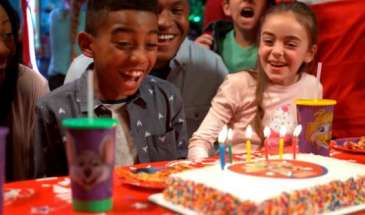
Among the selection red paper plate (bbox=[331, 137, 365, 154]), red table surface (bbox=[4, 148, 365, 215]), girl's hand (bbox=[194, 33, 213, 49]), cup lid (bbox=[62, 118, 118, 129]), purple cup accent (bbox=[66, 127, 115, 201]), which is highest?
girl's hand (bbox=[194, 33, 213, 49])

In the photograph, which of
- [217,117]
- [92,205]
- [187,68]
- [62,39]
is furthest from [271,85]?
[62,39]

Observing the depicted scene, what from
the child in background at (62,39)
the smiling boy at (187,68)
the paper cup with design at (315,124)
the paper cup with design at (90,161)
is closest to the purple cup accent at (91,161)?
the paper cup with design at (90,161)

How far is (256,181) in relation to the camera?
104 centimetres

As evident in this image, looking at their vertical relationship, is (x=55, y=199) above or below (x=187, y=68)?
below

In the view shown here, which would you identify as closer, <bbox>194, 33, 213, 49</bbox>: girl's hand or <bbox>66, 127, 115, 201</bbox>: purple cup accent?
<bbox>66, 127, 115, 201</bbox>: purple cup accent

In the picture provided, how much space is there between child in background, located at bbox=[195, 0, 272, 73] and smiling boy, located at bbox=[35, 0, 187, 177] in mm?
824

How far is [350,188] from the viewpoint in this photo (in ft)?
3.60

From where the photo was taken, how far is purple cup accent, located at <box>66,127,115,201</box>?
3.20 ft

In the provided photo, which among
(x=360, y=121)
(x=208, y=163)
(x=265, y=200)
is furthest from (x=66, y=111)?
(x=360, y=121)

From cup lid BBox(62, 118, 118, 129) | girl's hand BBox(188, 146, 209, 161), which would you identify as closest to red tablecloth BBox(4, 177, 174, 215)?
cup lid BBox(62, 118, 118, 129)

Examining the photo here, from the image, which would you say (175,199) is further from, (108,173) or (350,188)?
(350,188)

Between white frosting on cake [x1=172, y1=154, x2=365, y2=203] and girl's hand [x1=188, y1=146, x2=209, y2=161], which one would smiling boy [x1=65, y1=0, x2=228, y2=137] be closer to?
girl's hand [x1=188, y1=146, x2=209, y2=161]

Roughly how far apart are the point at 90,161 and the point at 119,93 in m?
0.82

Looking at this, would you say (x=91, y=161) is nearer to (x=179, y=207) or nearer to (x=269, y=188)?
(x=179, y=207)
